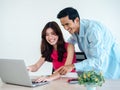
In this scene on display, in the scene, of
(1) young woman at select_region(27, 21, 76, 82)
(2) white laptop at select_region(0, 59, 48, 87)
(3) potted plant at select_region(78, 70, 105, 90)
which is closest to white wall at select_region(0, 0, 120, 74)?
(1) young woman at select_region(27, 21, 76, 82)

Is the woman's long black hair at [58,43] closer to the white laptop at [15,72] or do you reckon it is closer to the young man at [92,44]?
the young man at [92,44]

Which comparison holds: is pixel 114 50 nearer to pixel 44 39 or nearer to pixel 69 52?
pixel 69 52

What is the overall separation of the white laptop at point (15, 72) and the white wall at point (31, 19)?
64.9 inches

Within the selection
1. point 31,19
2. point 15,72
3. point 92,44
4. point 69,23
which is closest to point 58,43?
point 69,23

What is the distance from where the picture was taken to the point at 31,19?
3482 millimetres

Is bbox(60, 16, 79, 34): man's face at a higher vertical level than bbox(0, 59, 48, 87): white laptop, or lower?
higher

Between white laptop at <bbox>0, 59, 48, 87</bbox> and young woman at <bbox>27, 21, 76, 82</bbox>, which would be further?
young woman at <bbox>27, 21, 76, 82</bbox>

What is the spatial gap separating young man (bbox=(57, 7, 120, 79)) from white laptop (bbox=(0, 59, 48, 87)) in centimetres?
35

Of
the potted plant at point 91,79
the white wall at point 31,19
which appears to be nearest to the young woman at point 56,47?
the white wall at point 31,19

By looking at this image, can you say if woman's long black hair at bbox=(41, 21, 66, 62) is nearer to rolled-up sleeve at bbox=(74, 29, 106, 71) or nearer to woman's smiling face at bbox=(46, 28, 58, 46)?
woman's smiling face at bbox=(46, 28, 58, 46)

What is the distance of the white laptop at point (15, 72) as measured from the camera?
1582mm

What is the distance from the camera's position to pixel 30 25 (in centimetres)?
348

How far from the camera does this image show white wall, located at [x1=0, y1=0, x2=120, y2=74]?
3.23 m

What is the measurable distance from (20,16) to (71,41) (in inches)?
53.2
